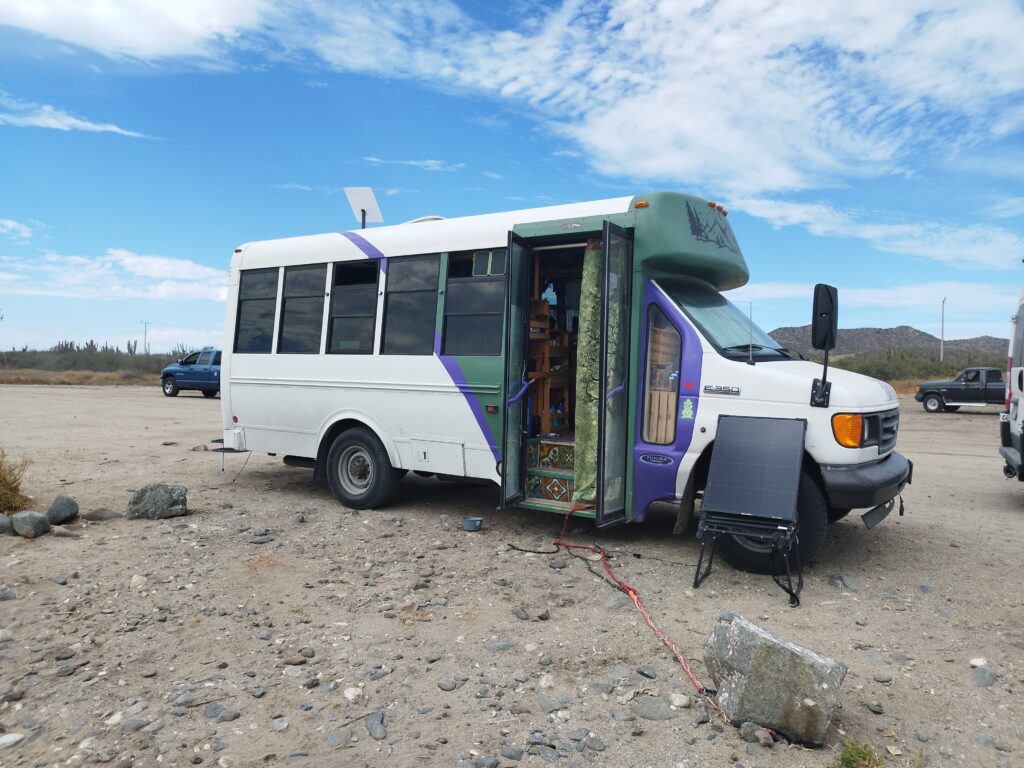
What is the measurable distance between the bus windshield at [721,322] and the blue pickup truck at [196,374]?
23551 millimetres

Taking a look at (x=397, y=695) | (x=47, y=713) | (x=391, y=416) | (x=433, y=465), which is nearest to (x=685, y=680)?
(x=397, y=695)

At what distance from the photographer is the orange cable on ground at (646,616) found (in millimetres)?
3844

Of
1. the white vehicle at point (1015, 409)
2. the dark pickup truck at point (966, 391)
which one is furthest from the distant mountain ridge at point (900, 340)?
the white vehicle at point (1015, 409)

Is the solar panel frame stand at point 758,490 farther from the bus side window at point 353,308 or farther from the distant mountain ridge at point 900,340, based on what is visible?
the distant mountain ridge at point 900,340

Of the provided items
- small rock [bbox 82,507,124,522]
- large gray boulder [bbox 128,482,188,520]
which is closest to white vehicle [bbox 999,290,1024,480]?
large gray boulder [bbox 128,482,188,520]

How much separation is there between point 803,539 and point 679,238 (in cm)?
265

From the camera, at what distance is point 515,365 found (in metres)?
6.82

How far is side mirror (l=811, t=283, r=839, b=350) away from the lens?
540 centimetres

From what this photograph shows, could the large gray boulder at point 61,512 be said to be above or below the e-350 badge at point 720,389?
below

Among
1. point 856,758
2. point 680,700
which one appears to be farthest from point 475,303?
point 856,758

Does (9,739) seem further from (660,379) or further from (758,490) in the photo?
(660,379)

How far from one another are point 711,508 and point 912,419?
1872 cm

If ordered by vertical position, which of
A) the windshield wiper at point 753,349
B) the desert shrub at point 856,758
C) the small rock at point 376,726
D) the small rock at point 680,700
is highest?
the windshield wiper at point 753,349

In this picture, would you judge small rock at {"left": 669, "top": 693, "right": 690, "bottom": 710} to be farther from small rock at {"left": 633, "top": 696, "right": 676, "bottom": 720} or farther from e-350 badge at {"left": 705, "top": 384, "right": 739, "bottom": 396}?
e-350 badge at {"left": 705, "top": 384, "right": 739, "bottom": 396}
